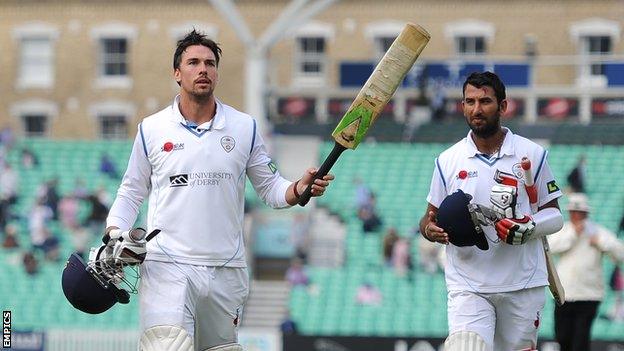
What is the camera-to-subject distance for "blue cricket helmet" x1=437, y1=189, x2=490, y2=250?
9.05 metres

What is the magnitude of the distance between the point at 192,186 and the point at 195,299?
640mm

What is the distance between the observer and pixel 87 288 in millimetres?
8797

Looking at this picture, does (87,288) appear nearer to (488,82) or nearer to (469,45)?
(488,82)

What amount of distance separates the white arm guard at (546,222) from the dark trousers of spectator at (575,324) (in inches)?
222

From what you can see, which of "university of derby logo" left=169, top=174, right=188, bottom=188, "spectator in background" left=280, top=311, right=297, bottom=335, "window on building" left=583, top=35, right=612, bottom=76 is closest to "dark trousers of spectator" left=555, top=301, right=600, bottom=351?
"university of derby logo" left=169, top=174, right=188, bottom=188

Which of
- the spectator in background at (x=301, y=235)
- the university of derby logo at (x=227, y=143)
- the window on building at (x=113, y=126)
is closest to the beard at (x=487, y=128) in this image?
the university of derby logo at (x=227, y=143)

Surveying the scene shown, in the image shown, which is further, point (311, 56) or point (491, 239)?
point (311, 56)

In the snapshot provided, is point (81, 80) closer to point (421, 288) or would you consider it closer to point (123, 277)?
point (421, 288)

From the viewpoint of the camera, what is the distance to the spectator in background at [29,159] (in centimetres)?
3225

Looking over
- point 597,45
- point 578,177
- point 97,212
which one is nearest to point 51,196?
point 97,212

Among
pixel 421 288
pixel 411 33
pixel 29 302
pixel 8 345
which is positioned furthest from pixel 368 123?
pixel 29 302

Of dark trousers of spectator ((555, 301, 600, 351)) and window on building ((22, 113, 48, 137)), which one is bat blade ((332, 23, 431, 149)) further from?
window on building ((22, 113, 48, 137))

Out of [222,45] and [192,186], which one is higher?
[222,45]

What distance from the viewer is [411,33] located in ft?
29.1
